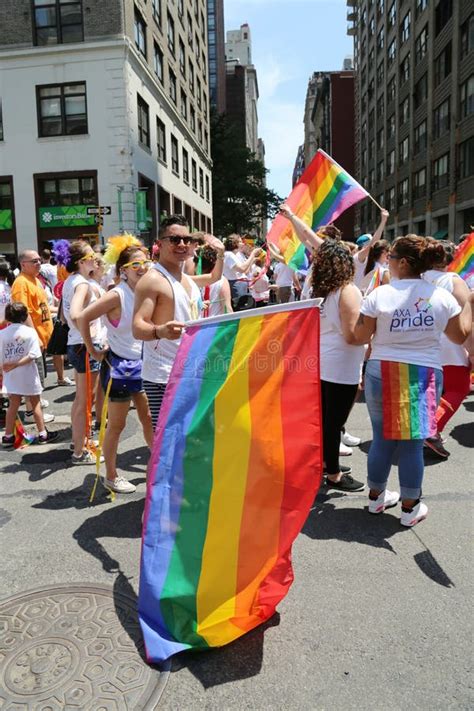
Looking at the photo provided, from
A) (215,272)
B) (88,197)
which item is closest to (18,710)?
(215,272)

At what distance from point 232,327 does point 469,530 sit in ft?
7.55

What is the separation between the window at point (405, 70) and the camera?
43.6 meters

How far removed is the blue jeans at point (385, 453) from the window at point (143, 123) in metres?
22.9

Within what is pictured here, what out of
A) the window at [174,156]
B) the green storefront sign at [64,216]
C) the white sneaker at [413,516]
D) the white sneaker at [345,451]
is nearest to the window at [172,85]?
the window at [174,156]

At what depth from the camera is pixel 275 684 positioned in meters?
2.35

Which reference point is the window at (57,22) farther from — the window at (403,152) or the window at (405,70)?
the window at (405,70)

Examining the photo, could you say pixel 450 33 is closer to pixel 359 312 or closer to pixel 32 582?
pixel 359 312

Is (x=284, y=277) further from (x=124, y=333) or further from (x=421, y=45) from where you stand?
(x=421, y=45)

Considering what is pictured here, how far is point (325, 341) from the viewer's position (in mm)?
4188

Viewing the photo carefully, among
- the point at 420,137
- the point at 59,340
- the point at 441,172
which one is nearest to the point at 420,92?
the point at 420,137

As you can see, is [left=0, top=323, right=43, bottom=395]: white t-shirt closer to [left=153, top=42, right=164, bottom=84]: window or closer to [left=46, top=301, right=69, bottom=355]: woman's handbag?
[left=46, top=301, right=69, bottom=355]: woman's handbag

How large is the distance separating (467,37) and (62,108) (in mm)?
23031

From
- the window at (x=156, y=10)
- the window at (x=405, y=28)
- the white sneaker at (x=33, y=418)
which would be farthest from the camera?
the window at (x=405, y=28)

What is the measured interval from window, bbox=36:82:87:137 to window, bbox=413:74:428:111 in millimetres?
27403
